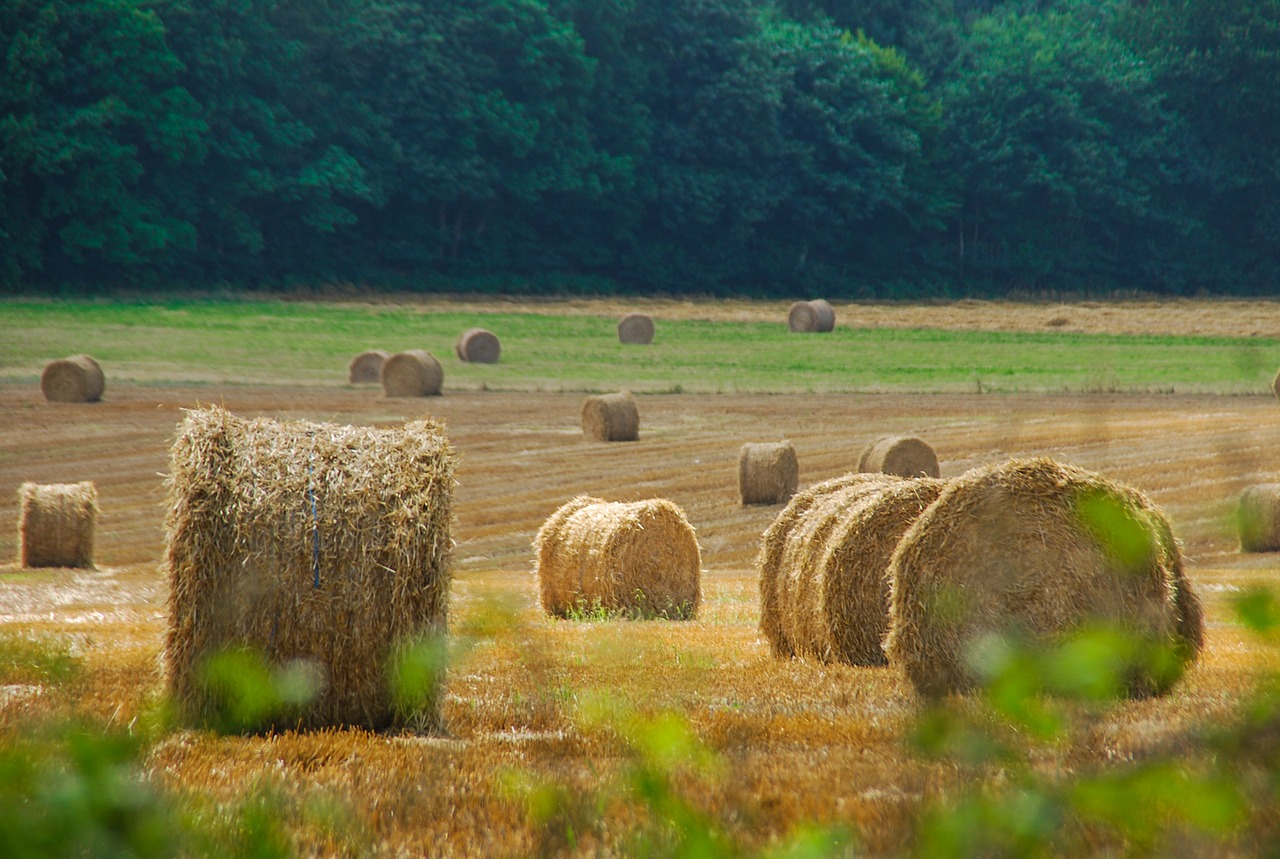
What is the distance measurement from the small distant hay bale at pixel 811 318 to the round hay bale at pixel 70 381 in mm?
23957

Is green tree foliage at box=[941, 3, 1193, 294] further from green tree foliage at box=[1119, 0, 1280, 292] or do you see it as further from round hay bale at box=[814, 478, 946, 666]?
round hay bale at box=[814, 478, 946, 666]

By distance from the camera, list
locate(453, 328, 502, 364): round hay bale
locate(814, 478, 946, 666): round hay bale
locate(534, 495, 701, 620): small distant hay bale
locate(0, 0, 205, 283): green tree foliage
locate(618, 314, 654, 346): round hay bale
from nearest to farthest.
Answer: locate(814, 478, 946, 666): round hay bale
locate(534, 495, 701, 620): small distant hay bale
locate(453, 328, 502, 364): round hay bale
locate(618, 314, 654, 346): round hay bale
locate(0, 0, 205, 283): green tree foliage

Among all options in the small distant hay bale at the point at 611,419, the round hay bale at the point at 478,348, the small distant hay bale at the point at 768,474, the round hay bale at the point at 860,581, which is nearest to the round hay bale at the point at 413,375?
the small distant hay bale at the point at 611,419

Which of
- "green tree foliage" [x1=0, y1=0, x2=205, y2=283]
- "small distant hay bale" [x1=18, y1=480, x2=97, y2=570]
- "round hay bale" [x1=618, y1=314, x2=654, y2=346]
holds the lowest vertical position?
"small distant hay bale" [x1=18, y1=480, x2=97, y2=570]

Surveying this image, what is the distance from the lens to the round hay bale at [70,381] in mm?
27891

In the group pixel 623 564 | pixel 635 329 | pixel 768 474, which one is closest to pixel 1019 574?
pixel 623 564

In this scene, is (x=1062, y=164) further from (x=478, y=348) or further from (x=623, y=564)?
(x=623, y=564)

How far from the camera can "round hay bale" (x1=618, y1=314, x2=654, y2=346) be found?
142 feet

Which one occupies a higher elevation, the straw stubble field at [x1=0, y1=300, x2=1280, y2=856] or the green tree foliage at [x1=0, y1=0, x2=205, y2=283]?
the green tree foliage at [x1=0, y1=0, x2=205, y2=283]

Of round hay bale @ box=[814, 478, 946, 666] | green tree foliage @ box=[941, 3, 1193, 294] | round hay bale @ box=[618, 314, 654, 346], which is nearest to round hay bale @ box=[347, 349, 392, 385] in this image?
round hay bale @ box=[618, 314, 654, 346]

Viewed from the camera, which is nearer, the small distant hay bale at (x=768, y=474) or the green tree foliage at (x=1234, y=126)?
the small distant hay bale at (x=768, y=474)

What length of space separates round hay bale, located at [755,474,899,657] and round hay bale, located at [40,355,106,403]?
21.6 metres

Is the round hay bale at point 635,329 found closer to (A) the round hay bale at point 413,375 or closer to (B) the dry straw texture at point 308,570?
(A) the round hay bale at point 413,375

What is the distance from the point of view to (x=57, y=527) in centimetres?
1641
